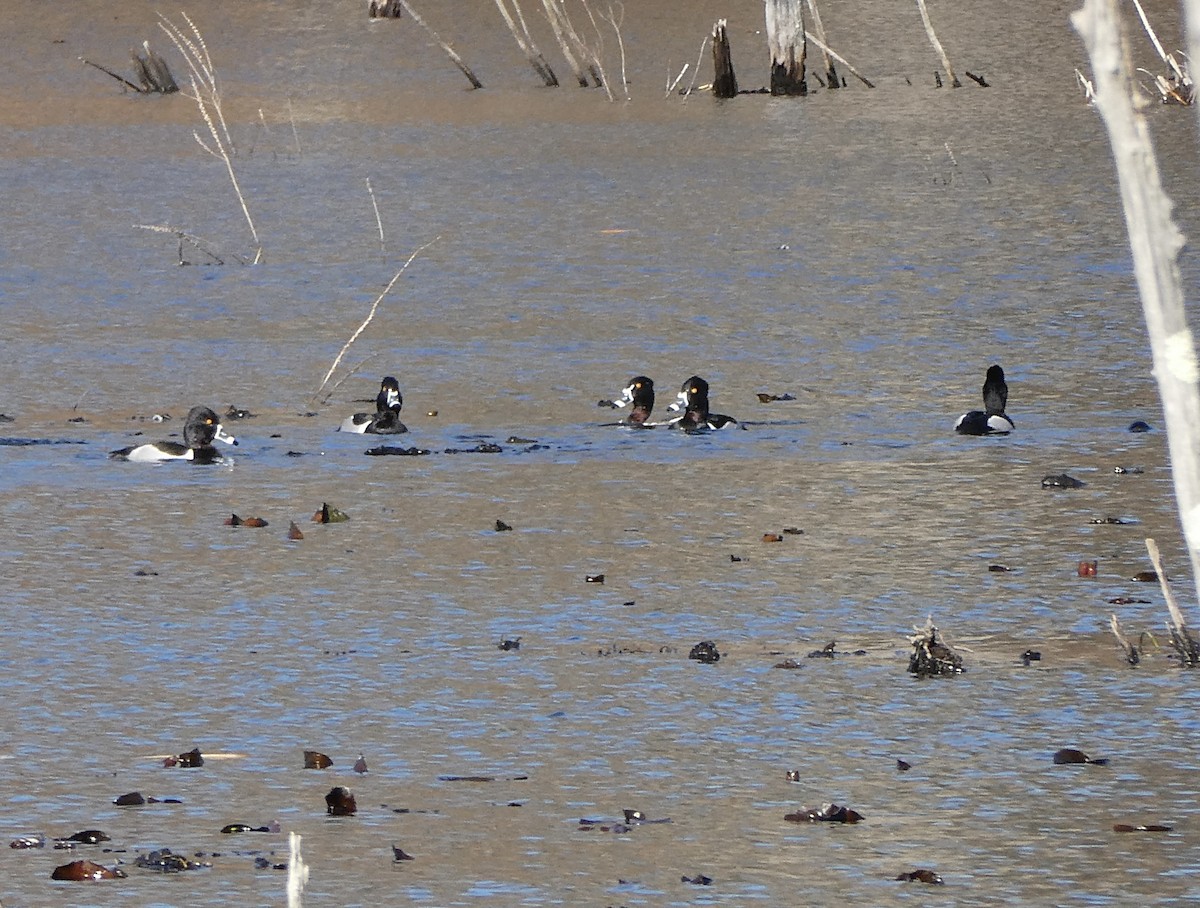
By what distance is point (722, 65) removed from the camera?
30484 mm

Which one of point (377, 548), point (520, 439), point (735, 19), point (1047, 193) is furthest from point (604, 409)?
point (735, 19)

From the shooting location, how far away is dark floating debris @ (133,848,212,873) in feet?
15.3

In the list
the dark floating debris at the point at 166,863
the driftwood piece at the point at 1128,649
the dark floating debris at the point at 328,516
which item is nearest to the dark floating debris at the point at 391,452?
the dark floating debris at the point at 328,516

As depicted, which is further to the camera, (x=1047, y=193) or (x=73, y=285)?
(x=1047, y=193)

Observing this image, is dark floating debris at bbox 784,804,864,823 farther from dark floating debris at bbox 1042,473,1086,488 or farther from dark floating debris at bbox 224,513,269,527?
dark floating debris at bbox 1042,473,1086,488

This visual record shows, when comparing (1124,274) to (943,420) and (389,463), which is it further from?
→ (389,463)

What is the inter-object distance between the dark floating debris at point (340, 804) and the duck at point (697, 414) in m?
5.18

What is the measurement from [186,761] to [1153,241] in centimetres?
392

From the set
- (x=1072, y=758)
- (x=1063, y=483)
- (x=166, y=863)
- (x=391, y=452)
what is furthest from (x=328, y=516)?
(x=166, y=863)

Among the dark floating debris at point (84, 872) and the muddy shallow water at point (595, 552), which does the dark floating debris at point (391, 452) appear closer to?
the muddy shallow water at point (595, 552)

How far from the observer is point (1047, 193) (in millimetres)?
19141

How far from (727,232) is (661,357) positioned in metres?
5.33

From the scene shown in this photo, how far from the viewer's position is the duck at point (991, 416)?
985cm

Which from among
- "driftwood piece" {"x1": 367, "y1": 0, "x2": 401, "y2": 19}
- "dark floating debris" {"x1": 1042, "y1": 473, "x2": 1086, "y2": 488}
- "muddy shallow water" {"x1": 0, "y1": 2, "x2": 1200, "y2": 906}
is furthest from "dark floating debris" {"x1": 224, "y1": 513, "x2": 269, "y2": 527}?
"driftwood piece" {"x1": 367, "y1": 0, "x2": 401, "y2": 19}
